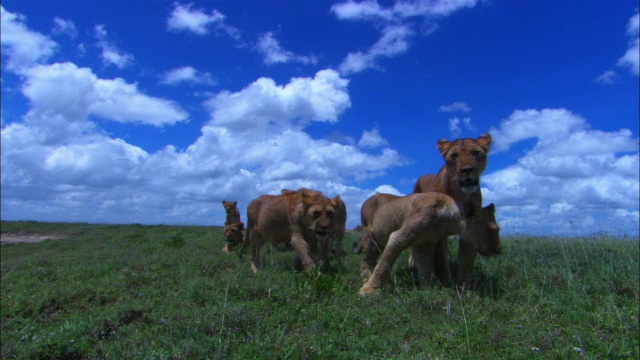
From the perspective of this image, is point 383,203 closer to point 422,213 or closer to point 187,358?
point 422,213

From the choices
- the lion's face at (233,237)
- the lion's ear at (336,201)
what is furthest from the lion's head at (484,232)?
the lion's face at (233,237)

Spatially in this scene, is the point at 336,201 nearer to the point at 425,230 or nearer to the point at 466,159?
the point at 425,230

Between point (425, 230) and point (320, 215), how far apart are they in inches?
82.4

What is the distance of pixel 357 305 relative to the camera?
5.77 metres

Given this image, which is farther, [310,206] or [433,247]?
[310,206]

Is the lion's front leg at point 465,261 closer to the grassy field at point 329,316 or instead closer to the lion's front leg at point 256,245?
the grassy field at point 329,316

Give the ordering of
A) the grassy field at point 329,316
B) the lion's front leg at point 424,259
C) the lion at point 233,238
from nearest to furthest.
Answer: the grassy field at point 329,316 → the lion's front leg at point 424,259 → the lion at point 233,238

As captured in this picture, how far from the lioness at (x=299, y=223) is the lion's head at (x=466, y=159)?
233cm

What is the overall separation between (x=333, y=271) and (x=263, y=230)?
2.19 meters

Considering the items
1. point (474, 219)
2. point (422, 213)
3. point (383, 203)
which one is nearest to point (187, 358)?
point (422, 213)

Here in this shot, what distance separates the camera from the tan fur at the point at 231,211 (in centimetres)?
1700

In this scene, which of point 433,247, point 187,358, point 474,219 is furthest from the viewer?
point 433,247

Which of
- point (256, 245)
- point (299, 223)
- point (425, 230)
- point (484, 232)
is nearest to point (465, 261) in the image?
point (484, 232)

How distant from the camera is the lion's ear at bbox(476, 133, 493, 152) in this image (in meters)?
6.41
